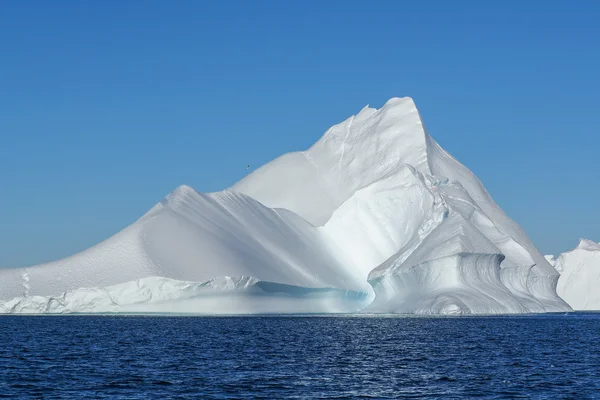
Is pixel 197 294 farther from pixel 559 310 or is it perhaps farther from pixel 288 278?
pixel 559 310

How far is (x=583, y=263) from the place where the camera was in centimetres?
13712

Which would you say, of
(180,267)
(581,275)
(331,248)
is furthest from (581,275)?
(180,267)

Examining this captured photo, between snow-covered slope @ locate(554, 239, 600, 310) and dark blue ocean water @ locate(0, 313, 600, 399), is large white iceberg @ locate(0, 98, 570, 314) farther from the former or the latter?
snow-covered slope @ locate(554, 239, 600, 310)

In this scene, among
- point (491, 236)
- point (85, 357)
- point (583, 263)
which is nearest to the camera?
point (85, 357)

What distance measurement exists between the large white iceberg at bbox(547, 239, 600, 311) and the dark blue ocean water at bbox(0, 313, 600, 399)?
262 feet

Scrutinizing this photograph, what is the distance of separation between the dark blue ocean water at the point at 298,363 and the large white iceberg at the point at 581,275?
79.7 m

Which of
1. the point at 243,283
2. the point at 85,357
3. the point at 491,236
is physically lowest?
the point at 85,357

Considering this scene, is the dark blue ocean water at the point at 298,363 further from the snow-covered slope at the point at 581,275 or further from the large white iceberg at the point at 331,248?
the snow-covered slope at the point at 581,275

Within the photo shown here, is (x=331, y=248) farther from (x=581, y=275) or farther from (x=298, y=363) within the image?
(x=298, y=363)

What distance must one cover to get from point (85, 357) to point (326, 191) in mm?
65767

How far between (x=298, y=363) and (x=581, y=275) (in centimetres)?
10859

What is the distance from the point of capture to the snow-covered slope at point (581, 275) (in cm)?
13725

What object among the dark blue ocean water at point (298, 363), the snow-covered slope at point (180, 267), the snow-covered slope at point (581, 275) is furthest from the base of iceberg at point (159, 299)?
the snow-covered slope at point (581, 275)

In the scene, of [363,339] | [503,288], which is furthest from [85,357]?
[503,288]
